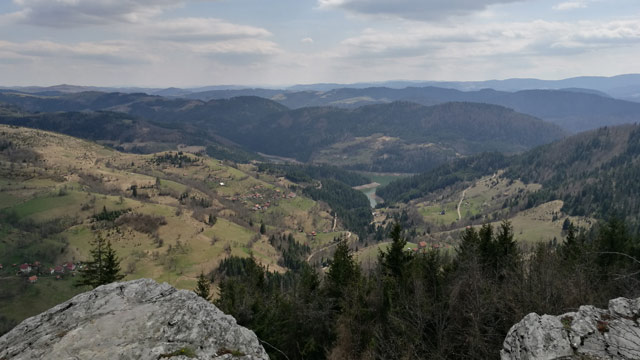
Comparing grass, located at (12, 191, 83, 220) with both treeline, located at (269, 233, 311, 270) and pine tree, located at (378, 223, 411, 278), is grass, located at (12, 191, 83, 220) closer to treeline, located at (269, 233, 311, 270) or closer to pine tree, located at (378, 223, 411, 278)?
treeline, located at (269, 233, 311, 270)

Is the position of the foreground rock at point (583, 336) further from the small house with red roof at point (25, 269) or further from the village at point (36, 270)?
the small house with red roof at point (25, 269)

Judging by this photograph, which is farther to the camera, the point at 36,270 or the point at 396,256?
the point at 36,270

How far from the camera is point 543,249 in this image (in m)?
38.0

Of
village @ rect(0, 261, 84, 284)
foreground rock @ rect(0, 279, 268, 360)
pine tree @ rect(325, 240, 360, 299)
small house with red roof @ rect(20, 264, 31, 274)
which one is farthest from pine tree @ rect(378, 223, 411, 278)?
small house with red roof @ rect(20, 264, 31, 274)

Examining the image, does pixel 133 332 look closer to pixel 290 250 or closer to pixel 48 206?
pixel 290 250

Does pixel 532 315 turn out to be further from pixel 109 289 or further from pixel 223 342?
pixel 109 289

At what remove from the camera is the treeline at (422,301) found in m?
23.7

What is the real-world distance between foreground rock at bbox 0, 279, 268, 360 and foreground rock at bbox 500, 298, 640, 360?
35.4 feet

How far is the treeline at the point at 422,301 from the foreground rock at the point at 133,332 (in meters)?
12.3

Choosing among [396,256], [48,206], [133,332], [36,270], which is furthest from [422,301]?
[48,206]

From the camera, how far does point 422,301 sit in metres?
28.8

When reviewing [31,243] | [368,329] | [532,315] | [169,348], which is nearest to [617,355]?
[532,315]

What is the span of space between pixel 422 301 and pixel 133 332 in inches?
885

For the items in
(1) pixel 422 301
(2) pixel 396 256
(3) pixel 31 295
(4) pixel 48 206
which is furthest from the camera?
(4) pixel 48 206
